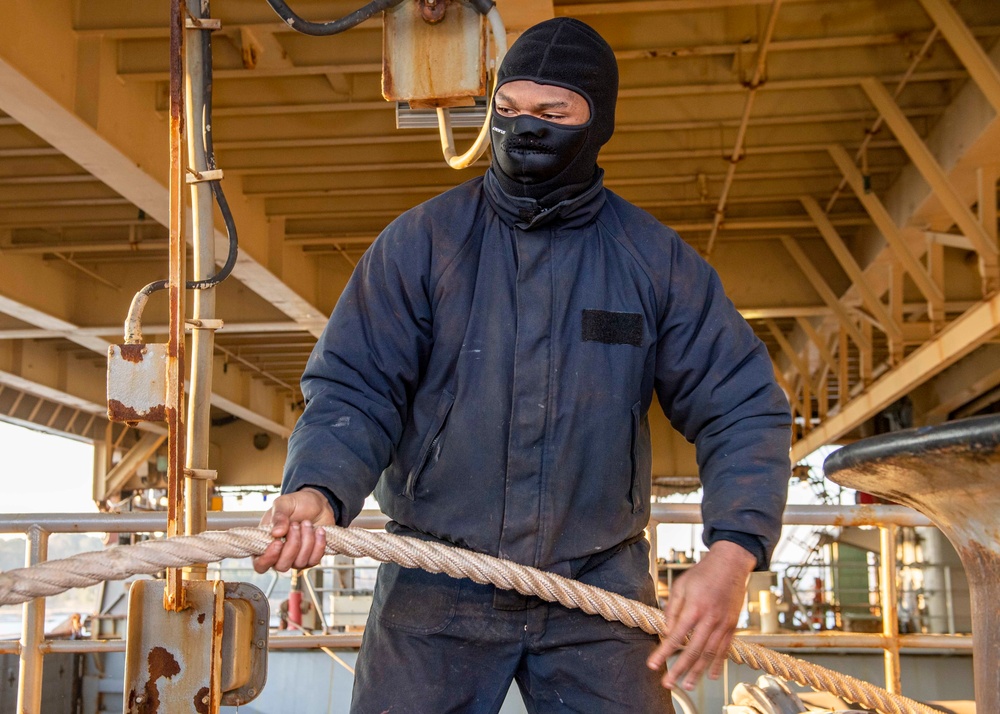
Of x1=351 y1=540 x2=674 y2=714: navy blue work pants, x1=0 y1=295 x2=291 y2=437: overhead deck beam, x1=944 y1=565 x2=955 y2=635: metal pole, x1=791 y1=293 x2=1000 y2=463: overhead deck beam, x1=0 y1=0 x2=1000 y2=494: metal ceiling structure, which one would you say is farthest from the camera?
x1=944 y1=565 x2=955 y2=635: metal pole

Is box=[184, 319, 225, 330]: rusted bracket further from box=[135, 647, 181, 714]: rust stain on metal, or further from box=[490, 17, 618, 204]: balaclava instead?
box=[490, 17, 618, 204]: balaclava

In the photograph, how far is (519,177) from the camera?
7.93ft

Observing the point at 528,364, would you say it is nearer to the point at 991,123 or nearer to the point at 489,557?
the point at 489,557

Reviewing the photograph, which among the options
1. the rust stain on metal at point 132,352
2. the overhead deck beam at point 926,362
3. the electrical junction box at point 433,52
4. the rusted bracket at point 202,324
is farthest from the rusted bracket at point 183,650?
the overhead deck beam at point 926,362

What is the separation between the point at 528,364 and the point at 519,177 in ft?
1.41

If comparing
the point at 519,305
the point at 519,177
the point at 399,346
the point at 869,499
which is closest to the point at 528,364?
the point at 519,305

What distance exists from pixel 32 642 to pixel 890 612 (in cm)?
315

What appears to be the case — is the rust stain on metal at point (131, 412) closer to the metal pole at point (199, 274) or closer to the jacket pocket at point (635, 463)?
the metal pole at point (199, 274)

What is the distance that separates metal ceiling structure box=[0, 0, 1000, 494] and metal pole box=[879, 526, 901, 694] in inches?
129

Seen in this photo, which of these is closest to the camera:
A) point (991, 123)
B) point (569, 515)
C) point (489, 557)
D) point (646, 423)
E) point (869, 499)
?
point (489, 557)

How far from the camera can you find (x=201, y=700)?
9.64 ft

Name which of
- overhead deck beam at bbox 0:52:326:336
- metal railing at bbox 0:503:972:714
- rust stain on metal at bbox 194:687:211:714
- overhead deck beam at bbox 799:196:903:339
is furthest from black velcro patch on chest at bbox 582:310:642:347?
overhead deck beam at bbox 799:196:903:339

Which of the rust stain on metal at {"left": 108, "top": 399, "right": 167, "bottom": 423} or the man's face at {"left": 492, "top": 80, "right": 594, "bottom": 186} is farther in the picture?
the rust stain on metal at {"left": 108, "top": 399, "right": 167, "bottom": 423}

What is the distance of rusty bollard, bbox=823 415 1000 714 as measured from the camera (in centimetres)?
173
